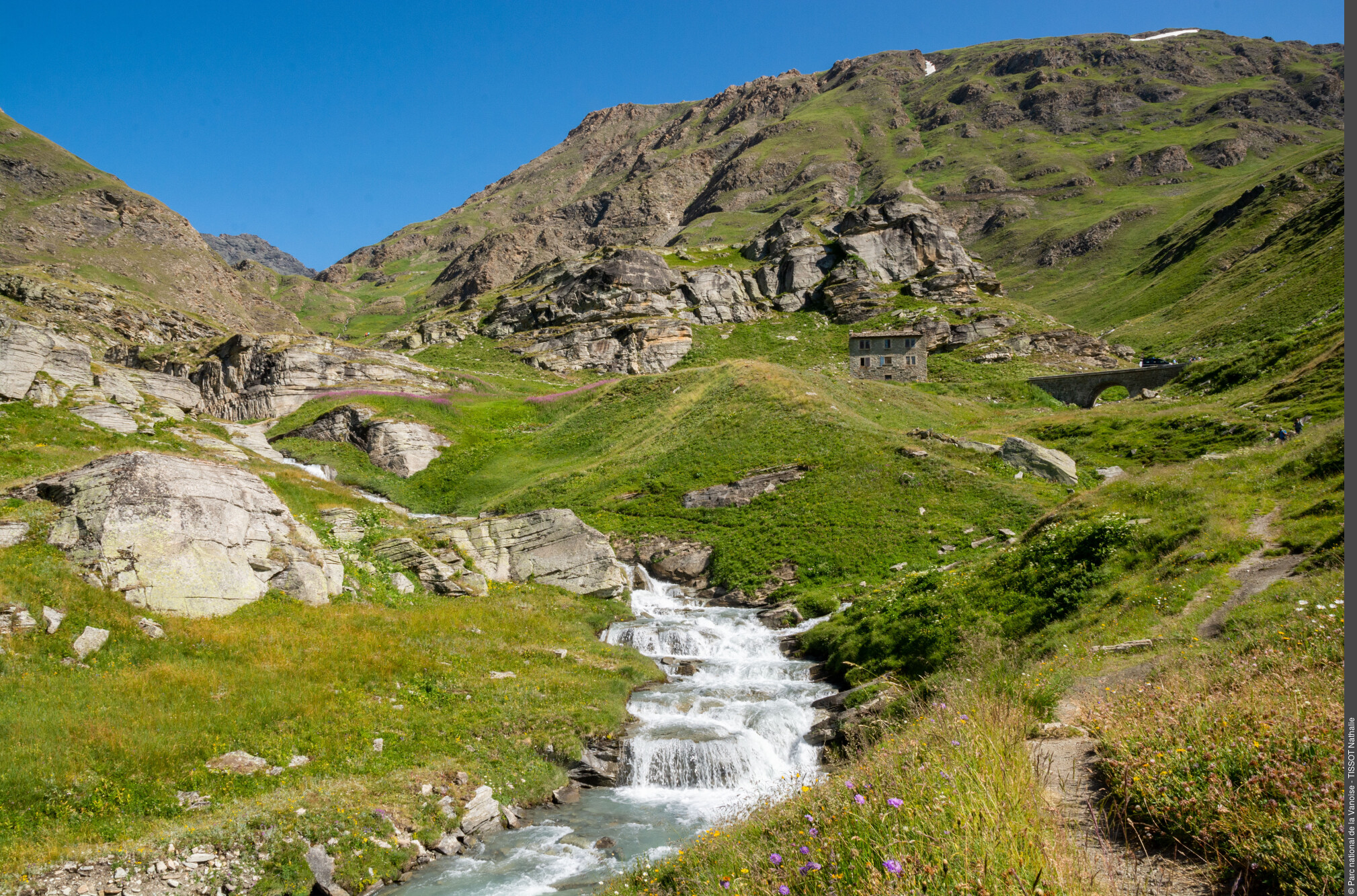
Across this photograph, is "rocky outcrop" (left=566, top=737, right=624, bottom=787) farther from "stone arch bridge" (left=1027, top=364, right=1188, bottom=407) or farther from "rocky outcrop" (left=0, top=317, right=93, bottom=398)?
"stone arch bridge" (left=1027, top=364, right=1188, bottom=407)

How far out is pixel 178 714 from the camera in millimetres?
13906

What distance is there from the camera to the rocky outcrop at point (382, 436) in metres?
51.5

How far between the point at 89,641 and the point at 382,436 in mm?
38929

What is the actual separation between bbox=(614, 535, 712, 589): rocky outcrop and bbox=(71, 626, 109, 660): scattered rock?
71.9 ft

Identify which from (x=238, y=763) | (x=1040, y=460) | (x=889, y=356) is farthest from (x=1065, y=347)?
(x=238, y=763)

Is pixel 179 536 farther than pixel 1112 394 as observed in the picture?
No

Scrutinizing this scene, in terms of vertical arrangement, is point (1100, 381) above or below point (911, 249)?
below

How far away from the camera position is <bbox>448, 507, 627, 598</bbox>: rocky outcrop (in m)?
29.9

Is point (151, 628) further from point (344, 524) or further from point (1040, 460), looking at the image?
point (1040, 460)

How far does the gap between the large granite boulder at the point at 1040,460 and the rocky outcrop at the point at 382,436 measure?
42375 millimetres

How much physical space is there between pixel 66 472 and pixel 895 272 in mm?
97475

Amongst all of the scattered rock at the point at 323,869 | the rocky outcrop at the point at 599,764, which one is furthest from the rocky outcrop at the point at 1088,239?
the scattered rock at the point at 323,869

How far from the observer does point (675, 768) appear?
16.6 meters

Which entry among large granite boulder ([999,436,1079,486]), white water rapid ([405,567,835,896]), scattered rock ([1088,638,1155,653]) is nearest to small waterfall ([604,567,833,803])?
white water rapid ([405,567,835,896])
